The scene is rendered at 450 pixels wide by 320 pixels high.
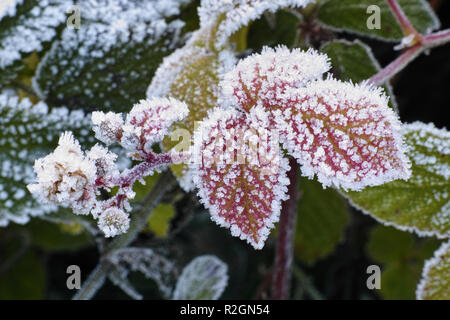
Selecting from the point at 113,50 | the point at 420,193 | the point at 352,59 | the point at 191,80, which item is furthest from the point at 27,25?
the point at 420,193

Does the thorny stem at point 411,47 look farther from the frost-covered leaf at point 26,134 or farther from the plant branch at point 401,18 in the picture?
the frost-covered leaf at point 26,134

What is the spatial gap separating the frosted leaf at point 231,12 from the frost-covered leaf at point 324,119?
0.11m

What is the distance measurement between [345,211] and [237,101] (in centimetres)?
66

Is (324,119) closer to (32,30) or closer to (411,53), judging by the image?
(411,53)

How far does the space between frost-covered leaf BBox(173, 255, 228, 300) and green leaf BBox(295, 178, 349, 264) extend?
288mm

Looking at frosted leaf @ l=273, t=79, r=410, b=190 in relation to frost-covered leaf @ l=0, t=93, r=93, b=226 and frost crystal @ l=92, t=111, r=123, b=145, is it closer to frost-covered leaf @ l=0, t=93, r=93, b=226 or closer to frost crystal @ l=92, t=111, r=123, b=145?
frost crystal @ l=92, t=111, r=123, b=145

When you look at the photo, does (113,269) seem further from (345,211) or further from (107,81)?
(345,211)

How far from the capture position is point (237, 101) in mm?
548

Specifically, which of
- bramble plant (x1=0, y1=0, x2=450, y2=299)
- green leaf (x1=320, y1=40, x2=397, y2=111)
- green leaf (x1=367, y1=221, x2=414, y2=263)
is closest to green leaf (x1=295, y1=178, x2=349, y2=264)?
green leaf (x1=367, y1=221, x2=414, y2=263)

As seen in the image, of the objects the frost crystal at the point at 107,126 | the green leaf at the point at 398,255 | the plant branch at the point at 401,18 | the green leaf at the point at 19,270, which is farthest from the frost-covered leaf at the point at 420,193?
the green leaf at the point at 19,270

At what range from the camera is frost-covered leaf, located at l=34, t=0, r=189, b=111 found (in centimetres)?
79

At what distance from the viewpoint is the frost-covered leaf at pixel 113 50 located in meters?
0.79
